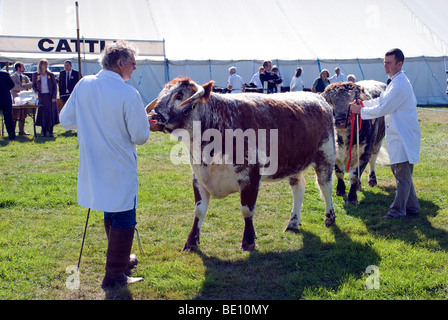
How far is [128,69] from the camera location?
3959 millimetres

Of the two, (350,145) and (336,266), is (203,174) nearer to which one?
(336,266)

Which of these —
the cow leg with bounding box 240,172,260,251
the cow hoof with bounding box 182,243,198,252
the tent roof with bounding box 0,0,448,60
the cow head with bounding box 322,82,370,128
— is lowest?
the cow hoof with bounding box 182,243,198,252

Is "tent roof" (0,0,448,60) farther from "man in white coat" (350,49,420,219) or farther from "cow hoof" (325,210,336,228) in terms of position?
"cow hoof" (325,210,336,228)

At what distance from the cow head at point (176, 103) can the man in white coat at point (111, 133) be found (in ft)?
1.84

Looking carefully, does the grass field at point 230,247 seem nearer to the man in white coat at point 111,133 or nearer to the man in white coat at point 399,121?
the man in white coat at point 399,121

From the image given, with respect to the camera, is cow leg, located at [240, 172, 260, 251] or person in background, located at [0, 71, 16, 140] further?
person in background, located at [0, 71, 16, 140]

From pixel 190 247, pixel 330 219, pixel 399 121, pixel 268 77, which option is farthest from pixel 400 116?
pixel 268 77

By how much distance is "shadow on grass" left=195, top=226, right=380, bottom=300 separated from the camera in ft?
13.3

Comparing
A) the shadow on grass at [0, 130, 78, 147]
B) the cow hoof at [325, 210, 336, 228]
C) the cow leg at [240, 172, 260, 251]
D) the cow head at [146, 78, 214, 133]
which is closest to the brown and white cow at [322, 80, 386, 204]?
the cow hoof at [325, 210, 336, 228]

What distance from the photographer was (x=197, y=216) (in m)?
5.14

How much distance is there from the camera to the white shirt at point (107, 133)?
3.76 meters

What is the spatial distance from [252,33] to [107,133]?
69.1 ft

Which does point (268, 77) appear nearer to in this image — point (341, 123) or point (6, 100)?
point (6, 100)

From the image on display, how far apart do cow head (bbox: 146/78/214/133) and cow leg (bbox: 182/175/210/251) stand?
36.7 inches
